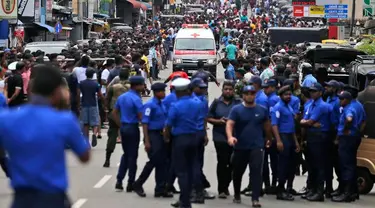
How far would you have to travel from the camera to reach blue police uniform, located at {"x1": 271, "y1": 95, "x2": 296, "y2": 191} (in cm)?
1395

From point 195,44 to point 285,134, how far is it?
26.3 metres

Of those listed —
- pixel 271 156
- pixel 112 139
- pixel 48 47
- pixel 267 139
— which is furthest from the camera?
pixel 48 47

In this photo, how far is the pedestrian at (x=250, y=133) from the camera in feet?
41.8

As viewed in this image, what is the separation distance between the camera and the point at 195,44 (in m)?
40.2

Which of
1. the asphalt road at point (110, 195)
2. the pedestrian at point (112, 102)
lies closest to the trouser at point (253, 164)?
the asphalt road at point (110, 195)

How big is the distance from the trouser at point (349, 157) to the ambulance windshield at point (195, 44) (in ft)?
84.9

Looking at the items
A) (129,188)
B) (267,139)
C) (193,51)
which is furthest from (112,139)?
(193,51)

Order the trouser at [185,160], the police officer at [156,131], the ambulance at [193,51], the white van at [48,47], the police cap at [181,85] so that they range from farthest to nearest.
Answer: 1. the ambulance at [193,51]
2. the white van at [48,47]
3. the police officer at [156,131]
4. the police cap at [181,85]
5. the trouser at [185,160]

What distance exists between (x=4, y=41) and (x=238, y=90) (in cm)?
2272

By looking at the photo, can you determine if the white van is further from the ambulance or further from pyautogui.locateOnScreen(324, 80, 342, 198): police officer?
pyautogui.locateOnScreen(324, 80, 342, 198): police officer

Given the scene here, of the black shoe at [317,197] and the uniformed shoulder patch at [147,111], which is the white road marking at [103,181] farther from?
the black shoe at [317,197]

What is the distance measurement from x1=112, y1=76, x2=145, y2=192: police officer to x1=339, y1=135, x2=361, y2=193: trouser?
287 cm

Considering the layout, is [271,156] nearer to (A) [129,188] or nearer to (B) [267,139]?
(B) [267,139]

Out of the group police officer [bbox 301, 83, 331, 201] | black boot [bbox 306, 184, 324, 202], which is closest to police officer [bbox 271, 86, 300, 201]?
police officer [bbox 301, 83, 331, 201]
